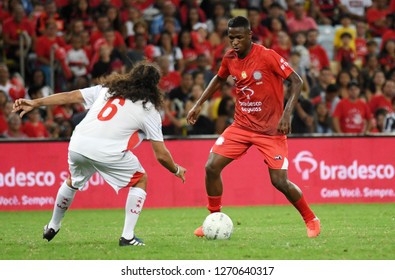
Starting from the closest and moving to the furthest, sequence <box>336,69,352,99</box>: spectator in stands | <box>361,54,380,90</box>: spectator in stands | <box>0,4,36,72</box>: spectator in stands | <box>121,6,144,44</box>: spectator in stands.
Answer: <box>336,69,352,99</box>: spectator in stands
<box>0,4,36,72</box>: spectator in stands
<box>361,54,380,90</box>: spectator in stands
<box>121,6,144,44</box>: spectator in stands

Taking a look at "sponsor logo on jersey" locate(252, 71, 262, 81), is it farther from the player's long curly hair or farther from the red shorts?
the player's long curly hair

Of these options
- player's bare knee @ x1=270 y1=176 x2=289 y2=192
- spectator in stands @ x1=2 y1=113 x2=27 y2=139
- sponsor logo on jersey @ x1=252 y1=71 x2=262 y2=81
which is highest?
sponsor logo on jersey @ x1=252 y1=71 x2=262 y2=81

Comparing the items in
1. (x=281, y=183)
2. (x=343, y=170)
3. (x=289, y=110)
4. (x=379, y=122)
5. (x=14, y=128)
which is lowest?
(x=343, y=170)

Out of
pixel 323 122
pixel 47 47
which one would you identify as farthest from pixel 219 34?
pixel 47 47

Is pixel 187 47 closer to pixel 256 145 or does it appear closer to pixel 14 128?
pixel 14 128

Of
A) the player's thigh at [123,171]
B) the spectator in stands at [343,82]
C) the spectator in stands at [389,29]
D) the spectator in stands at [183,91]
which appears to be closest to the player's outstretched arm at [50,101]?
the player's thigh at [123,171]

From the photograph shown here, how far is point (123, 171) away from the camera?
10344 millimetres

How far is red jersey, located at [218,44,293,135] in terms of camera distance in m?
11.2

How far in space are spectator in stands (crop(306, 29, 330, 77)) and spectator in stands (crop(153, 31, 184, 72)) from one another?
287 cm

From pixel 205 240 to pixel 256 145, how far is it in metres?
1.31

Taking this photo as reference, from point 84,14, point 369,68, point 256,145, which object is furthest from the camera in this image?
point 84,14

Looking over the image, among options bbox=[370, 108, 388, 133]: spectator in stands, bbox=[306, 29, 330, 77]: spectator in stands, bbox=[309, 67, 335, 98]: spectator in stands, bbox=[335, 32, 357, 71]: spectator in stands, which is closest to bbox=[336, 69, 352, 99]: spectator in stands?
bbox=[309, 67, 335, 98]: spectator in stands

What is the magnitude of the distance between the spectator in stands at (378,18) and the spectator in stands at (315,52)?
232 cm

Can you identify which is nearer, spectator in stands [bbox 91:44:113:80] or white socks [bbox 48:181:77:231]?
white socks [bbox 48:181:77:231]
